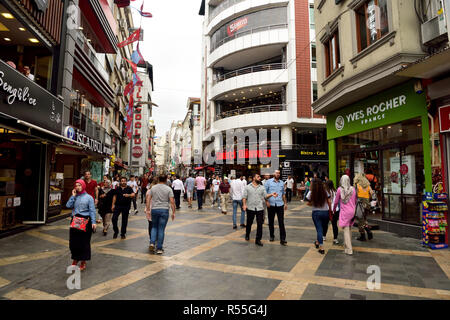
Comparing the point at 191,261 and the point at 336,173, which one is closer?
the point at 191,261

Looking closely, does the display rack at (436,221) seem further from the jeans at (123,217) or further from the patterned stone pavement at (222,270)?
the jeans at (123,217)

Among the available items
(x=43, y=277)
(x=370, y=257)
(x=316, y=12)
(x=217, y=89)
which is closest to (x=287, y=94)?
(x=217, y=89)

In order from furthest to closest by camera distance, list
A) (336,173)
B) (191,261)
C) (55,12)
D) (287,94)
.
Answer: (287,94) < (336,173) < (55,12) < (191,261)

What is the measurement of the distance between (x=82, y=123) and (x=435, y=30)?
15663mm

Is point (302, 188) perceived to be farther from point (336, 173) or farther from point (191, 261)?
point (191, 261)

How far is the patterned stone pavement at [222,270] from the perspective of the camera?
3814 millimetres

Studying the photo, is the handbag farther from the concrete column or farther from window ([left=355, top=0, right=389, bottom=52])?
the concrete column

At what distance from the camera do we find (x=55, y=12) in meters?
9.79

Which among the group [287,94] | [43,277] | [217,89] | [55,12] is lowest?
[43,277]

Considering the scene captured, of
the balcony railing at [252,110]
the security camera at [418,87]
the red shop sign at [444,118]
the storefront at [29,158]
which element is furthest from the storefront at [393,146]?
the balcony railing at [252,110]

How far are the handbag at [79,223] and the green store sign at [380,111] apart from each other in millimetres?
8850

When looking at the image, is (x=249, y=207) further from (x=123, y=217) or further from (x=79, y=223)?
(x=79, y=223)

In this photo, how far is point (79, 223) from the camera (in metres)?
4.80
